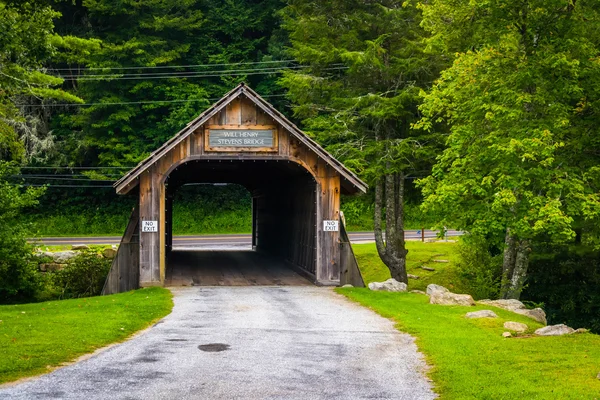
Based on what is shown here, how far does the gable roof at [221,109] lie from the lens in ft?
78.5

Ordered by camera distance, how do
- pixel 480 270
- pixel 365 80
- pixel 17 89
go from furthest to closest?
pixel 365 80 → pixel 480 270 → pixel 17 89

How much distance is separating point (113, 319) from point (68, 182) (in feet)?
124

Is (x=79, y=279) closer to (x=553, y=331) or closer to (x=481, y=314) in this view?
(x=481, y=314)

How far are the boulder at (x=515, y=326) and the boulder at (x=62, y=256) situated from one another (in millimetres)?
20648

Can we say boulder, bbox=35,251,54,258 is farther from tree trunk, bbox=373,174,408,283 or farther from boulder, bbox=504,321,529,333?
boulder, bbox=504,321,529,333

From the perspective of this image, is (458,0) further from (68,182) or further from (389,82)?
(68,182)

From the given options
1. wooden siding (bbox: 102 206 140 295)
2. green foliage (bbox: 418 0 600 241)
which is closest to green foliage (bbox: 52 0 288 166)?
wooden siding (bbox: 102 206 140 295)

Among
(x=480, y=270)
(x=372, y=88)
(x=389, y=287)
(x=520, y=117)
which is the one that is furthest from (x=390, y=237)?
(x=520, y=117)

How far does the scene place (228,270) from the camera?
2958 cm

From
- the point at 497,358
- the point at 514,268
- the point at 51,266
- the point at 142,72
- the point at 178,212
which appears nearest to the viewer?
the point at 497,358

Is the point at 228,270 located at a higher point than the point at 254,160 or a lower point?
lower

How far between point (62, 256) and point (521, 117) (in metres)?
19.2

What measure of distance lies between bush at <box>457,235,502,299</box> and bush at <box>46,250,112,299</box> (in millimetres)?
14275

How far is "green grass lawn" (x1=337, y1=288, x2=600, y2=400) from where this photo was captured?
10555 millimetres
